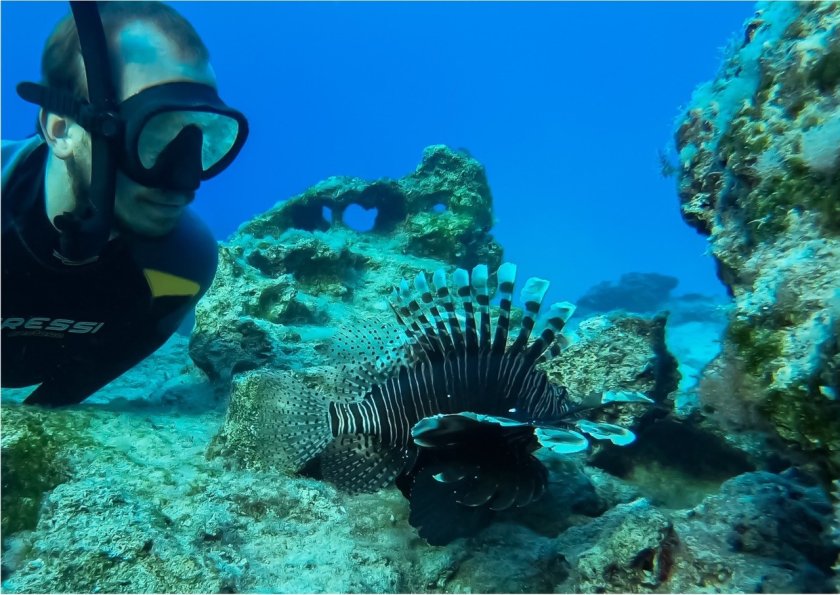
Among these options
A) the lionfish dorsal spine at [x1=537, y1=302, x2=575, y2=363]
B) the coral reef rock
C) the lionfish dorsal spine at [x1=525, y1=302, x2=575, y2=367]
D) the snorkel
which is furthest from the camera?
the coral reef rock

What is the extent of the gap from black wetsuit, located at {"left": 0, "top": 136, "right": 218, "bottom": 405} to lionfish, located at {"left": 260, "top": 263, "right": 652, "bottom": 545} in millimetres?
1050

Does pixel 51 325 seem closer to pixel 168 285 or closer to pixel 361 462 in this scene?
pixel 168 285

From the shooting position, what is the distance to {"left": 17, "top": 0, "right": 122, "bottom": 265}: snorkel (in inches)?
82.0

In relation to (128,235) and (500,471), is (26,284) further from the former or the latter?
(500,471)

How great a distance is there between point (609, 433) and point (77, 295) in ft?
9.82

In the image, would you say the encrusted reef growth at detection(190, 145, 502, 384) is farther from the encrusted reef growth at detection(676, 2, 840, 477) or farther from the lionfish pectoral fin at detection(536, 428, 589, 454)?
the encrusted reef growth at detection(676, 2, 840, 477)

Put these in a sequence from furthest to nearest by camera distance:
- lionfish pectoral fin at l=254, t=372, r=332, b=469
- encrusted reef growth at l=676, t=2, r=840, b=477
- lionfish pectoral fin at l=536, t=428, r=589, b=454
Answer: lionfish pectoral fin at l=254, t=372, r=332, b=469 < encrusted reef growth at l=676, t=2, r=840, b=477 < lionfish pectoral fin at l=536, t=428, r=589, b=454

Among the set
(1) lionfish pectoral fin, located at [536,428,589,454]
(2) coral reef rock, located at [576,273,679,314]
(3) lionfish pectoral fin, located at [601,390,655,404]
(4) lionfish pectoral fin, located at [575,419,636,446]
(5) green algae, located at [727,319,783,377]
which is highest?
(2) coral reef rock, located at [576,273,679,314]

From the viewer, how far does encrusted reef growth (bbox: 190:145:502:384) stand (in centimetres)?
452

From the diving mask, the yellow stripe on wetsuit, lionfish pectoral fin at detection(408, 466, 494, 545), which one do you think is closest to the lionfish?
lionfish pectoral fin at detection(408, 466, 494, 545)

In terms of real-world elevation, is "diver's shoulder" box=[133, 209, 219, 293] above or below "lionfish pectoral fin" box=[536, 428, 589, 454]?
above

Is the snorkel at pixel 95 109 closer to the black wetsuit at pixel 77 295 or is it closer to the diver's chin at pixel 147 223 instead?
the diver's chin at pixel 147 223

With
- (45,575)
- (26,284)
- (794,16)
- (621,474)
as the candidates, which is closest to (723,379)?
(621,474)

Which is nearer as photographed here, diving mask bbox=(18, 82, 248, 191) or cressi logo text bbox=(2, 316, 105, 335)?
diving mask bbox=(18, 82, 248, 191)
